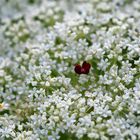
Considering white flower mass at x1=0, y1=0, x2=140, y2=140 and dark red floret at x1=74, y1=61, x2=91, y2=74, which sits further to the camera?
dark red floret at x1=74, y1=61, x2=91, y2=74

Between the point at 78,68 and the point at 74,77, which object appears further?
the point at 74,77

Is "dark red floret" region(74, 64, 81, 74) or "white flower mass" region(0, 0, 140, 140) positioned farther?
"dark red floret" region(74, 64, 81, 74)

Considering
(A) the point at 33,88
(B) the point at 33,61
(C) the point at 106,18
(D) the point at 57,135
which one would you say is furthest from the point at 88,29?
(D) the point at 57,135

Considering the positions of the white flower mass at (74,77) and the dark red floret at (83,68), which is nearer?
the white flower mass at (74,77)

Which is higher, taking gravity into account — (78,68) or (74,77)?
(78,68)

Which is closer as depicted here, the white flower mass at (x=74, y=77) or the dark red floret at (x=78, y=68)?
the white flower mass at (x=74, y=77)

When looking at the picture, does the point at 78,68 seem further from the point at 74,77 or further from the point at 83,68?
the point at 74,77

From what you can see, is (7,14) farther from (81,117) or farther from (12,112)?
(81,117)

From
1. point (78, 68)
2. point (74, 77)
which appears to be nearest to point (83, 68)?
point (78, 68)
